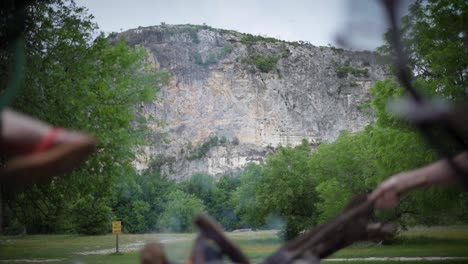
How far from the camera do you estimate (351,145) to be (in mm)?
38938

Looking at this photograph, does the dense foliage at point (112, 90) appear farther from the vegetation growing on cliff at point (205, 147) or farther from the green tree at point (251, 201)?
the vegetation growing on cliff at point (205, 147)

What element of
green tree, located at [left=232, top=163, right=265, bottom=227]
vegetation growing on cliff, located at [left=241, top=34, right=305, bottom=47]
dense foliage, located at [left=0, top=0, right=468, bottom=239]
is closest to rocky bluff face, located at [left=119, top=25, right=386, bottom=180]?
vegetation growing on cliff, located at [left=241, top=34, right=305, bottom=47]

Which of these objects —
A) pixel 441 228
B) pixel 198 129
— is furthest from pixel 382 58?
pixel 198 129

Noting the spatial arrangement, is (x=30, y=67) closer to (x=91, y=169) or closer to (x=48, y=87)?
(x=48, y=87)

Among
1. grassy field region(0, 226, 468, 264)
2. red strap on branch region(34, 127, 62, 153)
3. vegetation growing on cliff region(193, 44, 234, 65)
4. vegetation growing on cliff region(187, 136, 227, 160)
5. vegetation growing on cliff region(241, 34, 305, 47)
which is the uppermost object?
vegetation growing on cliff region(241, 34, 305, 47)

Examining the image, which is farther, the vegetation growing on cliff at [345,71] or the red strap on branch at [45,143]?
the vegetation growing on cliff at [345,71]

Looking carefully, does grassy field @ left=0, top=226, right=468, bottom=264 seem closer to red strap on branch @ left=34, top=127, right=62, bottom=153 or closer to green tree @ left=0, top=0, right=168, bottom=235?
green tree @ left=0, top=0, right=168, bottom=235

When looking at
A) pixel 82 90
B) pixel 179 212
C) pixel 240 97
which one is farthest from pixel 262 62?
pixel 82 90

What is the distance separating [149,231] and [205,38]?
60.9 meters

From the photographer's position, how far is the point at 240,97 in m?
120

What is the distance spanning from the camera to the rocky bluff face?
375 feet

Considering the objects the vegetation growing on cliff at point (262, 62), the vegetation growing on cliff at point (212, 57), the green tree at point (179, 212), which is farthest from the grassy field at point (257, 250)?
the vegetation growing on cliff at point (212, 57)

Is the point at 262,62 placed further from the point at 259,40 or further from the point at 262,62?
→ the point at 259,40

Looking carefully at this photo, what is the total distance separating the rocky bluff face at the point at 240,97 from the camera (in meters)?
114
